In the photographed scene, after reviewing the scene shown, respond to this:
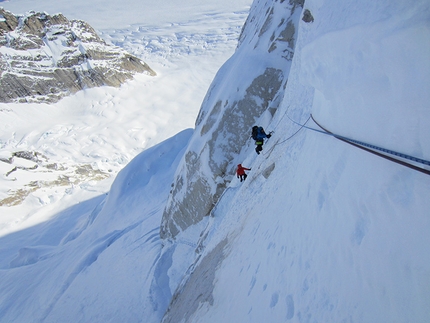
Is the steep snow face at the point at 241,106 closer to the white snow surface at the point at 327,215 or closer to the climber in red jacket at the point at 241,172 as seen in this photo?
the white snow surface at the point at 327,215

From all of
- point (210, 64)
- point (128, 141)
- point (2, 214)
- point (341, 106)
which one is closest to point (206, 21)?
point (210, 64)

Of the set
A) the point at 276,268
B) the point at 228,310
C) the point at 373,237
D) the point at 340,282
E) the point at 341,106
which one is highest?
the point at 341,106

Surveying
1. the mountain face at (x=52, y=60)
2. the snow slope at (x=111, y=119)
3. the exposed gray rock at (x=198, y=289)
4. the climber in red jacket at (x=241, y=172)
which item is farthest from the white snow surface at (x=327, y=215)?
the mountain face at (x=52, y=60)

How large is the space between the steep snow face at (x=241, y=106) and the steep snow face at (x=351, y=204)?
5222 mm

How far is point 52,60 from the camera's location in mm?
58125

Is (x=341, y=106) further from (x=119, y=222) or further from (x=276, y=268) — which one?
(x=119, y=222)

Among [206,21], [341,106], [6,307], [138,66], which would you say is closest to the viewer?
[341,106]

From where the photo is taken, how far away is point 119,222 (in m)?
18.4

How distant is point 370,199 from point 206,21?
3496 inches

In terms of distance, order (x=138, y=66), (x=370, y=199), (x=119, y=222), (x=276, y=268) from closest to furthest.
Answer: (x=370, y=199), (x=276, y=268), (x=119, y=222), (x=138, y=66)

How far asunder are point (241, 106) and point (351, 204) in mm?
8610

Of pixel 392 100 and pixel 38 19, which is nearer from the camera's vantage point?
pixel 392 100

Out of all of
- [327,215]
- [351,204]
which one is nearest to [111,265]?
[327,215]

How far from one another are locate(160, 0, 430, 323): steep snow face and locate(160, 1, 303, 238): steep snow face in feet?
17.1
